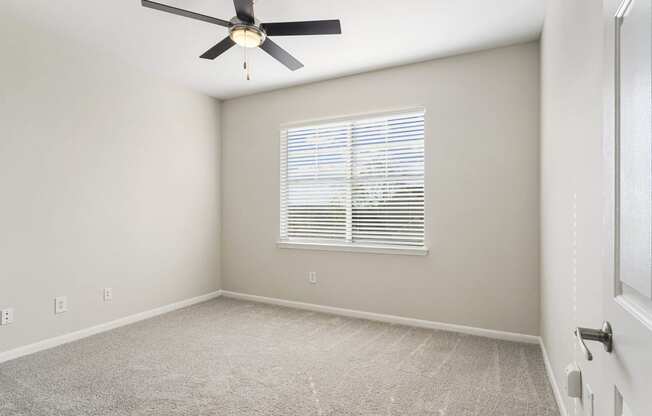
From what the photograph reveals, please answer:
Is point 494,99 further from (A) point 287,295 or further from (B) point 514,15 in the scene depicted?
(A) point 287,295

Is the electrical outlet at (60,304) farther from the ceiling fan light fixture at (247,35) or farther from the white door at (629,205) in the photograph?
the white door at (629,205)

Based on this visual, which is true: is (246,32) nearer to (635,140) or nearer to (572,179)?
(572,179)

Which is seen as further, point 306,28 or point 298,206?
point 298,206

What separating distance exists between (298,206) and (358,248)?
3.13 ft

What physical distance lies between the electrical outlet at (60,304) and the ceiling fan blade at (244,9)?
2.81 meters

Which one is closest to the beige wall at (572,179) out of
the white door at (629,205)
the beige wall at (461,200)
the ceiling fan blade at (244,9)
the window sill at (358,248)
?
the white door at (629,205)

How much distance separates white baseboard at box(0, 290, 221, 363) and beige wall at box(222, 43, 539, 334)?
1218mm

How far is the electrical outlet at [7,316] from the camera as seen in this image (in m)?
2.83

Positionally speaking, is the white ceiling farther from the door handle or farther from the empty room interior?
the door handle

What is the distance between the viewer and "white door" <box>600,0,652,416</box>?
622 mm

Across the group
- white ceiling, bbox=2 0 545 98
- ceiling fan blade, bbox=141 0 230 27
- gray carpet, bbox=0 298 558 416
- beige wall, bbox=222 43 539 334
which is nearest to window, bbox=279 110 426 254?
beige wall, bbox=222 43 539 334

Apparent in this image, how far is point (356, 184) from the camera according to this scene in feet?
13.4

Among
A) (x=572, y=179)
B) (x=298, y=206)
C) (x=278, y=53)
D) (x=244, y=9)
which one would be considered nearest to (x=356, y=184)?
(x=298, y=206)

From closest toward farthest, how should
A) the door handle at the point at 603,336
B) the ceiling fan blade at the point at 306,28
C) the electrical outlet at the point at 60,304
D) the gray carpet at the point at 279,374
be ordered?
1. the door handle at the point at 603,336
2. the gray carpet at the point at 279,374
3. the ceiling fan blade at the point at 306,28
4. the electrical outlet at the point at 60,304
